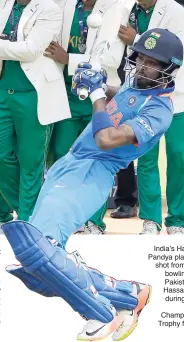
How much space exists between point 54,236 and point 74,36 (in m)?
2.06

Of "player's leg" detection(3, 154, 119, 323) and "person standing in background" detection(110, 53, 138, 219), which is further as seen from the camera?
"person standing in background" detection(110, 53, 138, 219)

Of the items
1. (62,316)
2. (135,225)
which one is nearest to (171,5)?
(135,225)

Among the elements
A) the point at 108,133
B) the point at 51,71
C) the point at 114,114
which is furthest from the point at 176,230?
the point at 108,133

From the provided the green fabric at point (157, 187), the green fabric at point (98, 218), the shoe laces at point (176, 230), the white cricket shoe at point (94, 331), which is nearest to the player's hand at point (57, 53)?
the green fabric at point (157, 187)

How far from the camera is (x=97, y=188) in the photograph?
17.4ft

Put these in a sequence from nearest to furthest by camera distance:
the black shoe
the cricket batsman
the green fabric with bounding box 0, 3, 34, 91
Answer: the cricket batsman < the green fabric with bounding box 0, 3, 34, 91 < the black shoe

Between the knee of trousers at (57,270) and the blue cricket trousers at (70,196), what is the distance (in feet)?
0.36

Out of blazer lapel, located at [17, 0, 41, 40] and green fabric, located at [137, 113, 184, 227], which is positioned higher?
blazer lapel, located at [17, 0, 41, 40]

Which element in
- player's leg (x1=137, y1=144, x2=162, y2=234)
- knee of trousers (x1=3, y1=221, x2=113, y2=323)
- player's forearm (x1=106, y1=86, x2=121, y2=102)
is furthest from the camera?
player's leg (x1=137, y1=144, x2=162, y2=234)

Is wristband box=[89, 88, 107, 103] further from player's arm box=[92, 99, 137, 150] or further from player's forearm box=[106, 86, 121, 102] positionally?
player's forearm box=[106, 86, 121, 102]

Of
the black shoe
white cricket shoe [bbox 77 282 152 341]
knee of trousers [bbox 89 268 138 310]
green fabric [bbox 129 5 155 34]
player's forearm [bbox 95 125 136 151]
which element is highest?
green fabric [bbox 129 5 155 34]

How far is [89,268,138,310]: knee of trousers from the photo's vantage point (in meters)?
5.40

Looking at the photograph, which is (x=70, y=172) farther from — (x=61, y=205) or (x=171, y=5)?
(x=171, y=5)

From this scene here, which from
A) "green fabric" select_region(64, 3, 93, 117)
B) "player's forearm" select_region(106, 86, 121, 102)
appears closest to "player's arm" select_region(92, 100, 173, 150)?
"player's forearm" select_region(106, 86, 121, 102)
